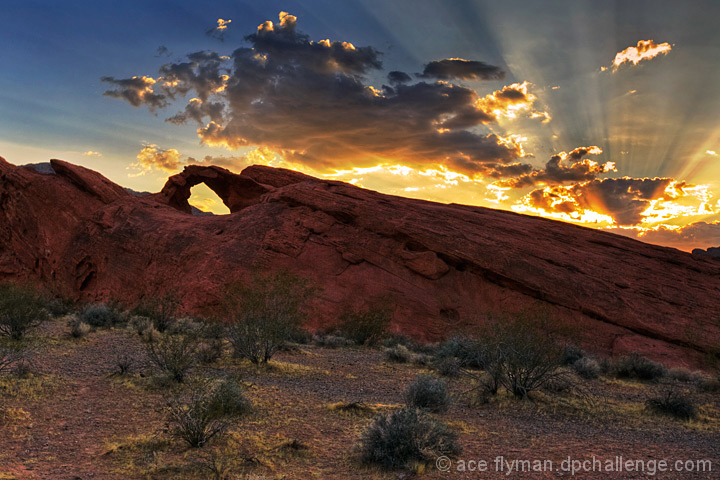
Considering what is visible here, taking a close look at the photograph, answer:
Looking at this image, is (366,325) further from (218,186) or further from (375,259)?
(218,186)

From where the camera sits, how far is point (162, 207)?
38344mm

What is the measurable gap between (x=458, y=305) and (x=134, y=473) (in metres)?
23.0

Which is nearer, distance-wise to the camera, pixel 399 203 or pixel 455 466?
pixel 455 466

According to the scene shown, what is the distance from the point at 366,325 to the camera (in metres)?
23.9

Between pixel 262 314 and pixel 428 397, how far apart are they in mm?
7171

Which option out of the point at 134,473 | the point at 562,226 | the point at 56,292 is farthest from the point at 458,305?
the point at 56,292


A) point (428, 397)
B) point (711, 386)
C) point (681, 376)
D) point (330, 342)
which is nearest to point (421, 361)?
point (330, 342)

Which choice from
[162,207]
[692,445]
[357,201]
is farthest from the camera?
[162,207]

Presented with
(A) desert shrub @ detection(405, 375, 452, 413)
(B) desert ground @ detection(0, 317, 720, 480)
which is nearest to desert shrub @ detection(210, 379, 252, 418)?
(B) desert ground @ detection(0, 317, 720, 480)

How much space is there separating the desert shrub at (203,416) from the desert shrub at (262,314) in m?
5.04

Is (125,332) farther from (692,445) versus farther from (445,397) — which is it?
(692,445)

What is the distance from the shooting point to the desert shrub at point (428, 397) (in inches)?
399

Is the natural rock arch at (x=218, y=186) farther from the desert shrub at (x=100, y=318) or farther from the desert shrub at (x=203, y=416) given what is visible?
the desert shrub at (x=203, y=416)

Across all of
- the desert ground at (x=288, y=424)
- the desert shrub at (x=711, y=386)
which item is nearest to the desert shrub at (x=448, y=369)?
the desert ground at (x=288, y=424)
